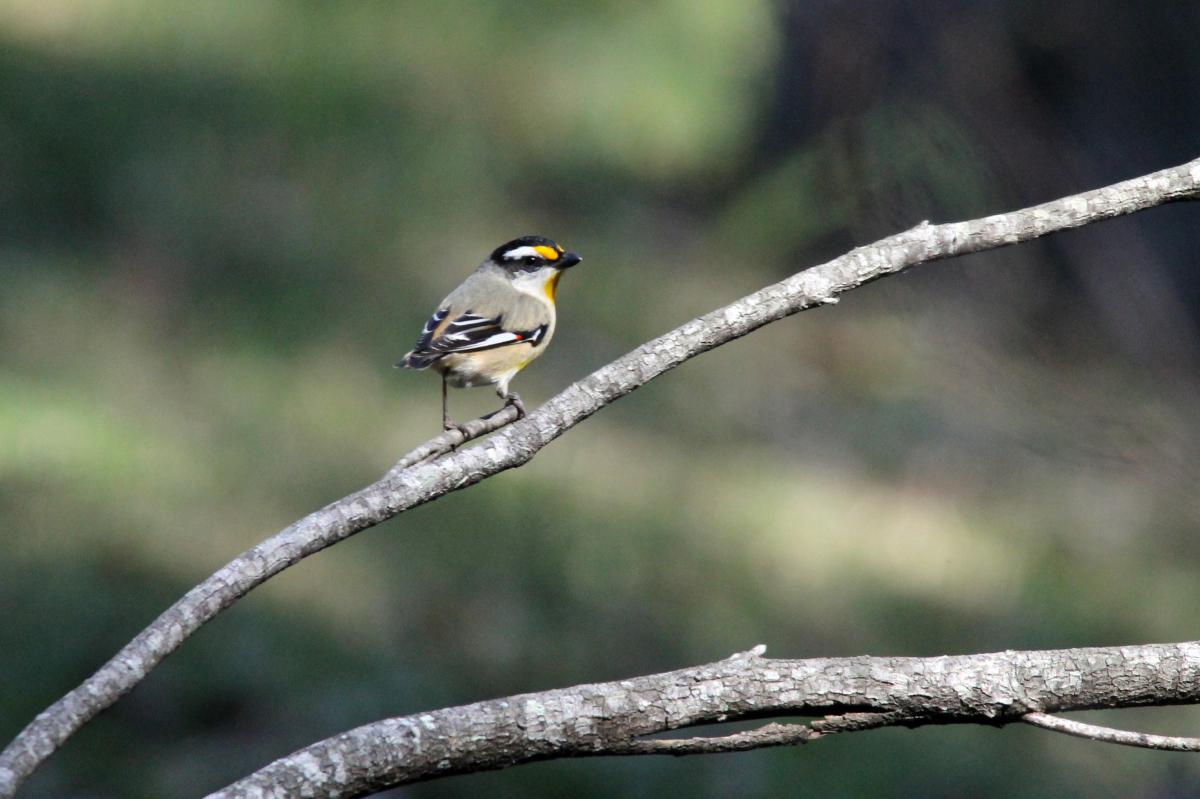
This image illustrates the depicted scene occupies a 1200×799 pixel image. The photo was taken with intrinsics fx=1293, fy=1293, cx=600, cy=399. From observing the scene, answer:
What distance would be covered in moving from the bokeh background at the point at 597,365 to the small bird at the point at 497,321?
1246mm

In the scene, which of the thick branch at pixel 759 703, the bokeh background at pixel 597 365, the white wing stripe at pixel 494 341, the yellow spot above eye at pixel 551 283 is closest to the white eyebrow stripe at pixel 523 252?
the yellow spot above eye at pixel 551 283

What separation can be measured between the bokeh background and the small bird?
125 centimetres

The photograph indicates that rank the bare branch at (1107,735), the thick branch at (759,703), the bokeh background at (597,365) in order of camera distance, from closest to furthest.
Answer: the thick branch at (759,703) < the bare branch at (1107,735) < the bokeh background at (597,365)

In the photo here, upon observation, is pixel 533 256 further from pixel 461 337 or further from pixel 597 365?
pixel 597 365

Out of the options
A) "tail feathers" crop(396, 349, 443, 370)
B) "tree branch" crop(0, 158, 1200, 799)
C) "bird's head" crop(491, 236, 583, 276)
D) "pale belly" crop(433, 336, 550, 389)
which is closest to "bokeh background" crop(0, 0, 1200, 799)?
"bird's head" crop(491, 236, 583, 276)

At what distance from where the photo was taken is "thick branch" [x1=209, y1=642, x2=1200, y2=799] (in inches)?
84.1

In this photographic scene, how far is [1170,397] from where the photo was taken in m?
4.18

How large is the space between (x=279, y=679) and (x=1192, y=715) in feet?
13.0

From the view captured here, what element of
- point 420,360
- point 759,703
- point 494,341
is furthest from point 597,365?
point 759,703

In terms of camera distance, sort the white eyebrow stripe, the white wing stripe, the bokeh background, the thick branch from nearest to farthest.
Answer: the thick branch
the white wing stripe
the bokeh background
the white eyebrow stripe

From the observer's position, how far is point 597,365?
737 centimetres

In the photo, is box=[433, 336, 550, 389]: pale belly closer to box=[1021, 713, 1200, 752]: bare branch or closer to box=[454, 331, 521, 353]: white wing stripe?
Answer: box=[454, 331, 521, 353]: white wing stripe

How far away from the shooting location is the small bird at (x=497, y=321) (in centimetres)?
446

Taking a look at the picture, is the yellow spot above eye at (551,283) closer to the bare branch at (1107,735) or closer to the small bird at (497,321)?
the small bird at (497,321)
